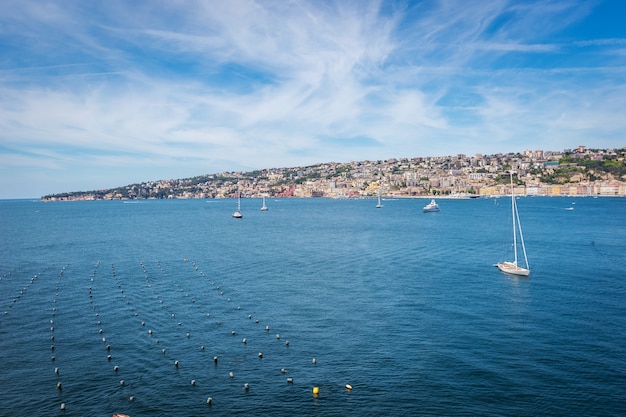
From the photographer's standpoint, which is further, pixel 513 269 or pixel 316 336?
pixel 513 269

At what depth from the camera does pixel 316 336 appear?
38.8 m

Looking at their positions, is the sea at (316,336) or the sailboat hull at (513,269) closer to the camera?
the sea at (316,336)

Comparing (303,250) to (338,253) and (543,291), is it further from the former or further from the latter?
(543,291)

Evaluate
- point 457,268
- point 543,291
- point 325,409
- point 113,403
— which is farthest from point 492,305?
point 113,403

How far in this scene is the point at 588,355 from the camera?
33.7m

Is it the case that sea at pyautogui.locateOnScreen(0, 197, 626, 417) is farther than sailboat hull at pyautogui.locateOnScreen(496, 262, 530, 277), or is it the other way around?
sailboat hull at pyautogui.locateOnScreen(496, 262, 530, 277)

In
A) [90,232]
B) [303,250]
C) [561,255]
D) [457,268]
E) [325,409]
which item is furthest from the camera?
[90,232]

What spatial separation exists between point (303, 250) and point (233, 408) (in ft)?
194

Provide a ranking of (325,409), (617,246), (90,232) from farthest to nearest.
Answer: (90,232), (617,246), (325,409)

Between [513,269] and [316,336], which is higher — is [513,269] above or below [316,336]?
above

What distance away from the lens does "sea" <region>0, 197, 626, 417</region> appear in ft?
93.4

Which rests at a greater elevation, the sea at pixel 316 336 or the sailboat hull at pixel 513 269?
the sailboat hull at pixel 513 269

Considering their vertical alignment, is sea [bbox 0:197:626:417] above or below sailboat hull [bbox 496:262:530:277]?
below

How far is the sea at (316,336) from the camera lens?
28473 mm
